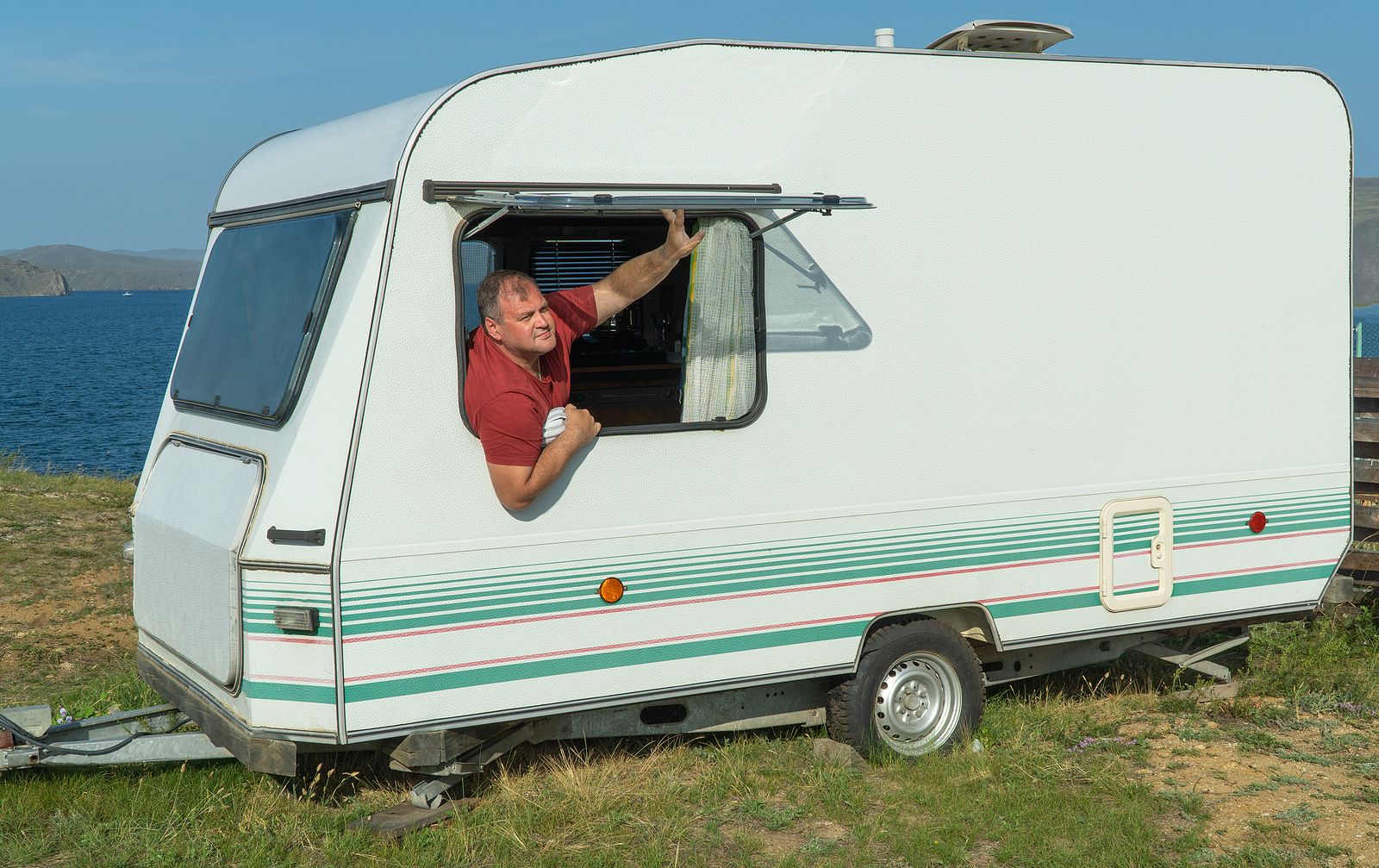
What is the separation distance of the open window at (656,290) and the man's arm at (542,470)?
0.16 m

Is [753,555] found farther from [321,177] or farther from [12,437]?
[12,437]

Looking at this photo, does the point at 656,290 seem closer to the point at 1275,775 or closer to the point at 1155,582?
the point at 1155,582

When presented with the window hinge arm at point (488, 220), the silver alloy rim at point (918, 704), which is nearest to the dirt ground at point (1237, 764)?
the silver alloy rim at point (918, 704)

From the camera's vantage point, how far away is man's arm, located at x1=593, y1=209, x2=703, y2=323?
509 cm

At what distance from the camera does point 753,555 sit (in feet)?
17.5

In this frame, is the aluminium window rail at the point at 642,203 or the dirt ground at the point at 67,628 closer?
the aluminium window rail at the point at 642,203

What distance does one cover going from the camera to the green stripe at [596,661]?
4723 mm

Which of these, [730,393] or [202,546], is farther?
[730,393]

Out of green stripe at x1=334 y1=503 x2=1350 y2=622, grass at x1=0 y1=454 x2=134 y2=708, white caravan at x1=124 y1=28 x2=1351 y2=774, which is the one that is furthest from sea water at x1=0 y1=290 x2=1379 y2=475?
green stripe at x1=334 y1=503 x2=1350 y2=622

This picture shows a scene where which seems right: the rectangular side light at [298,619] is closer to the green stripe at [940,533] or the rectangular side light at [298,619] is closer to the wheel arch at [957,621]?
the green stripe at [940,533]

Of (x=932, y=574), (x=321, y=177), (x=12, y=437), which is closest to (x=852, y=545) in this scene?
(x=932, y=574)

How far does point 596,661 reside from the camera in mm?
5062

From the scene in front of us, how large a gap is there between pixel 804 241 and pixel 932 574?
1.52 meters

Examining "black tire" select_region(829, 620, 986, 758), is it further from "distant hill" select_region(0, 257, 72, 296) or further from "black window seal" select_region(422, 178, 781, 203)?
"distant hill" select_region(0, 257, 72, 296)
